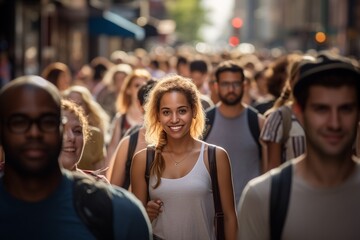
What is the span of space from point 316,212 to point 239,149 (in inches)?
206

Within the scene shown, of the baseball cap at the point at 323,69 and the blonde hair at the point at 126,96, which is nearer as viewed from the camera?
the baseball cap at the point at 323,69

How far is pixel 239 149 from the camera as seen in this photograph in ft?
31.0

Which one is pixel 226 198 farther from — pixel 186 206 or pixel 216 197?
pixel 186 206

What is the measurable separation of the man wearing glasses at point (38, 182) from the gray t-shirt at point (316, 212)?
1.98 feet

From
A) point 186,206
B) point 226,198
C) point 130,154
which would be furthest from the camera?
point 130,154

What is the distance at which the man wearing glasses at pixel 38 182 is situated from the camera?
3.84 meters

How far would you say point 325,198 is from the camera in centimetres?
424

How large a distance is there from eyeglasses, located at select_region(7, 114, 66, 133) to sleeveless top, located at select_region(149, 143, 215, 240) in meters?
2.67

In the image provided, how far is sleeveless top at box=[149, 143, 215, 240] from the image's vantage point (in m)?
6.47

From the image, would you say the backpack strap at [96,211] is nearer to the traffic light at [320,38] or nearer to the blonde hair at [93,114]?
the blonde hair at [93,114]

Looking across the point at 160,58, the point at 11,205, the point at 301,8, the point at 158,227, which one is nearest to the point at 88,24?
the point at 160,58

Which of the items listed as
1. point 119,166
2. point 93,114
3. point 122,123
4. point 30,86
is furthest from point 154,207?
point 122,123

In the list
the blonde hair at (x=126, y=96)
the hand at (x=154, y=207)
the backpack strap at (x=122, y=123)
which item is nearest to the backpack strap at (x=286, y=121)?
the hand at (x=154, y=207)

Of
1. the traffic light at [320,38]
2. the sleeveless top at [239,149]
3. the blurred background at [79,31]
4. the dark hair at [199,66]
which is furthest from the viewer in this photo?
the traffic light at [320,38]
